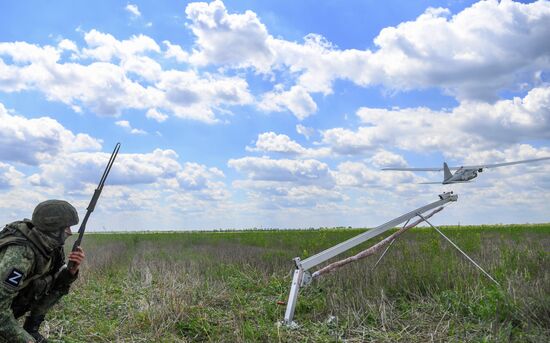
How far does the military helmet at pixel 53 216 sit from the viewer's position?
4.68 metres

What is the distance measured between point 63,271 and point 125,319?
1716 mm

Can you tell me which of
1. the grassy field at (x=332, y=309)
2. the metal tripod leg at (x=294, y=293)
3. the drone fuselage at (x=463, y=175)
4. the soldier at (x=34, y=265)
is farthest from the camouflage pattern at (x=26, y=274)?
the drone fuselage at (x=463, y=175)

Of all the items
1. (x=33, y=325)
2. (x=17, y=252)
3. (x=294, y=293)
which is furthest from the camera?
(x=294, y=293)

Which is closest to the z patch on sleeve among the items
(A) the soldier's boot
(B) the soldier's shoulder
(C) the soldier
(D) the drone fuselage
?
(C) the soldier

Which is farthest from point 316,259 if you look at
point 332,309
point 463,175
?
point 463,175

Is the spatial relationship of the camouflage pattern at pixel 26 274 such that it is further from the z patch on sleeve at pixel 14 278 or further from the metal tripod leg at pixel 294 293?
the metal tripod leg at pixel 294 293

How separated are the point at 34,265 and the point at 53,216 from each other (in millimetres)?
507

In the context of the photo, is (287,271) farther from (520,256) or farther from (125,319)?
(520,256)

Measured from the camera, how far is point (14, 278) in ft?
14.0

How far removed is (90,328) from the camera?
249 inches

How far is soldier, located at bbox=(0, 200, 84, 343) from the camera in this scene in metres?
4.26

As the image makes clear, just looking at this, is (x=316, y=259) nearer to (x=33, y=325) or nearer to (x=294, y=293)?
(x=294, y=293)

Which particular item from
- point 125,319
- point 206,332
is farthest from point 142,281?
point 206,332

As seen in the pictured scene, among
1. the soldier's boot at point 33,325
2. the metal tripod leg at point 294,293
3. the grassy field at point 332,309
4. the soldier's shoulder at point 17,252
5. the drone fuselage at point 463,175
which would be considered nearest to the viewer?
the soldier's shoulder at point 17,252
